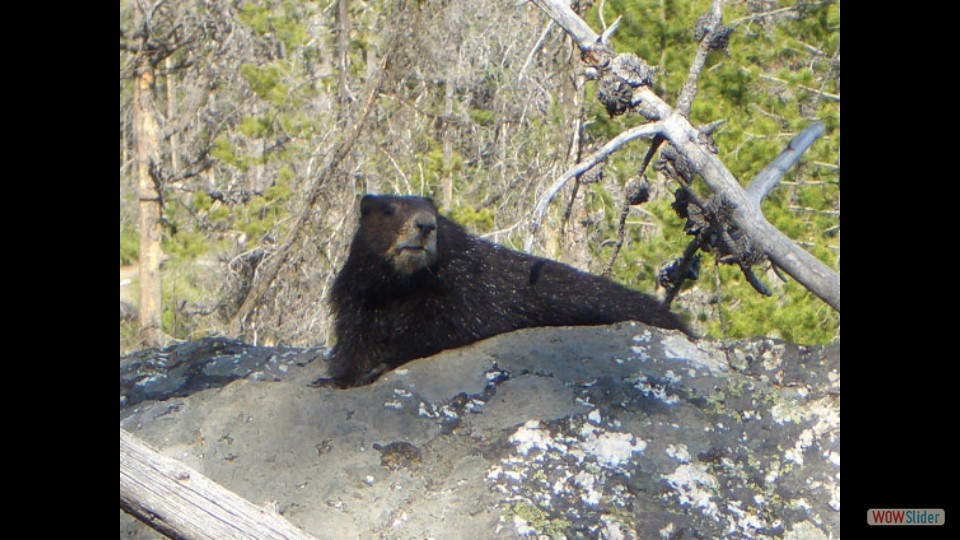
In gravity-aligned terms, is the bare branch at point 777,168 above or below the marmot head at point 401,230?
above

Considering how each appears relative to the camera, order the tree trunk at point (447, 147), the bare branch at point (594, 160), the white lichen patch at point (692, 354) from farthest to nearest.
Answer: the tree trunk at point (447, 147), the bare branch at point (594, 160), the white lichen patch at point (692, 354)

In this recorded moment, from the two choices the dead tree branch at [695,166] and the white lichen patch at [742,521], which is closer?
the white lichen patch at [742,521]

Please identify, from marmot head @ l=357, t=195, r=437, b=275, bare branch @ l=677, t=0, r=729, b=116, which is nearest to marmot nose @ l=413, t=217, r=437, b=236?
marmot head @ l=357, t=195, r=437, b=275

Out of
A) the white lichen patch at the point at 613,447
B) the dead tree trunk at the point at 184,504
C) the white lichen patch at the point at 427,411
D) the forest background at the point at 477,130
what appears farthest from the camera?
the forest background at the point at 477,130

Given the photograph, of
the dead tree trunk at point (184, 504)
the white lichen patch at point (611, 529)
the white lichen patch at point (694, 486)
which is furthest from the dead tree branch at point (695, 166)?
the dead tree trunk at point (184, 504)

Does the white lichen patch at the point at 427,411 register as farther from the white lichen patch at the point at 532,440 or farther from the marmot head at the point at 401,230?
the marmot head at the point at 401,230

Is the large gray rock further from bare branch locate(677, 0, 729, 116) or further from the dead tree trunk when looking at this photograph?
bare branch locate(677, 0, 729, 116)

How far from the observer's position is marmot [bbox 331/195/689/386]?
16.6 feet

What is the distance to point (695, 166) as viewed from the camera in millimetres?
3951

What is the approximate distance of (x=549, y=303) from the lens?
5.33m

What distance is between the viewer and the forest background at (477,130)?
979 centimetres

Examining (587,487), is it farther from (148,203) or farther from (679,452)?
(148,203)

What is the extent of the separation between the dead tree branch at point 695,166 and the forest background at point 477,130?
4.45m
